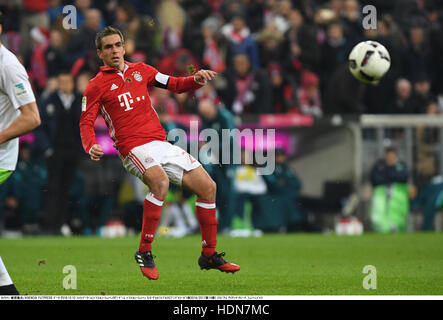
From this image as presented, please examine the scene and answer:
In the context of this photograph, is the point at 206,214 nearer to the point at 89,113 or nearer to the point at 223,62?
the point at 89,113

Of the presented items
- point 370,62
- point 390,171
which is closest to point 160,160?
point 370,62

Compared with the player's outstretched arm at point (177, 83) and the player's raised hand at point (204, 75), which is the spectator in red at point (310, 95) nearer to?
the player's outstretched arm at point (177, 83)

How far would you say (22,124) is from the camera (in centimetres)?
647

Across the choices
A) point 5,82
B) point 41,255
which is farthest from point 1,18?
point 41,255

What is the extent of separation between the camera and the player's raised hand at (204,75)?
8.59m

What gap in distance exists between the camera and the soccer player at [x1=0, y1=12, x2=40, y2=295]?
6480 mm

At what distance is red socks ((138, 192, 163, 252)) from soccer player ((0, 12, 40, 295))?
1.72 m

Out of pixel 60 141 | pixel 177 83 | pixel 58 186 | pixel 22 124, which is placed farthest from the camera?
pixel 60 141

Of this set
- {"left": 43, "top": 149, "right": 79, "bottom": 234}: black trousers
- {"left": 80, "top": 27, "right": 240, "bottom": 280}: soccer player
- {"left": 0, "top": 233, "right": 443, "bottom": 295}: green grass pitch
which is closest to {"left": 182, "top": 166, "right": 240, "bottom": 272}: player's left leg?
{"left": 80, "top": 27, "right": 240, "bottom": 280}: soccer player

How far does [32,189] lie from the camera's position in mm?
15289

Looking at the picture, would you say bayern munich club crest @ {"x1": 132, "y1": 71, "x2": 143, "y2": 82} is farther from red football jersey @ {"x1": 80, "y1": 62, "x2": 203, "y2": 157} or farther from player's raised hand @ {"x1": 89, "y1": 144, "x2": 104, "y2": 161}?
player's raised hand @ {"x1": 89, "y1": 144, "x2": 104, "y2": 161}

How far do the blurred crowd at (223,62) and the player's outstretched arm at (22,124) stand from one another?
26.4 ft

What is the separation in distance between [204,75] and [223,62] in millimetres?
8791

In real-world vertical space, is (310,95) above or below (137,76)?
above
